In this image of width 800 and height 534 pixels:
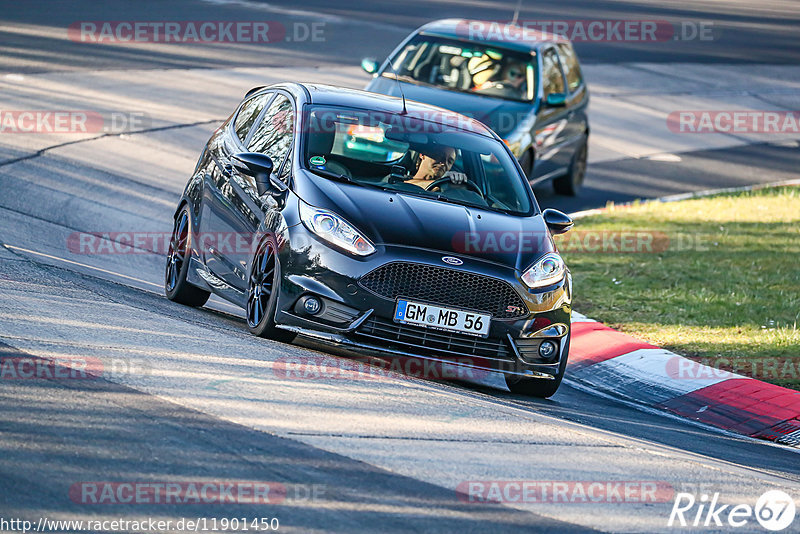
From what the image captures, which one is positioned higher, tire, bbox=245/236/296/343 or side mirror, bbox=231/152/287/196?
side mirror, bbox=231/152/287/196

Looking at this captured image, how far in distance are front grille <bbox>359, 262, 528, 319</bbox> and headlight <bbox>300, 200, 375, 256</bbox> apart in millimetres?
182

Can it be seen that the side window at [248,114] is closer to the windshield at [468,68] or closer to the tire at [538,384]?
the tire at [538,384]

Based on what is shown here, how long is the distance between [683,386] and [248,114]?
389 centimetres

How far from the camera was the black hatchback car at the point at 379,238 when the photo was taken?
749 cm

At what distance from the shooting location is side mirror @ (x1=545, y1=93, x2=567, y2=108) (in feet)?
47.4

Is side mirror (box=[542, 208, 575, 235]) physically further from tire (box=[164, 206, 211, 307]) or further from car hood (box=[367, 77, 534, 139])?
car hood (box=[367, 77, 534, 139])

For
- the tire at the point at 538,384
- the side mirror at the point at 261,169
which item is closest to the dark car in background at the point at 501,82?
the side mirror at the point at 261,169

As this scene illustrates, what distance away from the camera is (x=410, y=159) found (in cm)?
862

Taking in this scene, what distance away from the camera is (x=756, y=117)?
78.1ft

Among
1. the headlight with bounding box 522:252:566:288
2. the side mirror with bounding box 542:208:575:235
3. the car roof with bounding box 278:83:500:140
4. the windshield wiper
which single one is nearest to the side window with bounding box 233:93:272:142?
the car roof with bounding box 278:83:500:140

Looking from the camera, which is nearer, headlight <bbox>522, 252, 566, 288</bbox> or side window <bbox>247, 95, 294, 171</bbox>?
headlight <bbox>522, 252, 566, 288</bbox>

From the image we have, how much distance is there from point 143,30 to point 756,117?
1168 cm

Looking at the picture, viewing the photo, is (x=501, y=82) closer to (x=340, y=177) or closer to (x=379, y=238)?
(x=340, y=177)

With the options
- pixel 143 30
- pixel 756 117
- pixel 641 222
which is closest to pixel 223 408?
pixel 641 222
